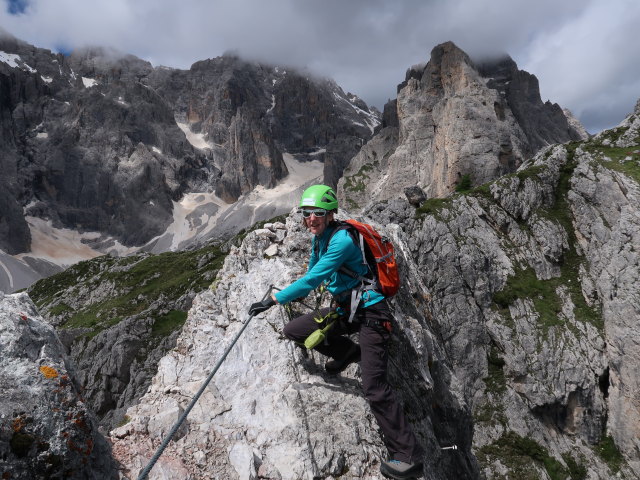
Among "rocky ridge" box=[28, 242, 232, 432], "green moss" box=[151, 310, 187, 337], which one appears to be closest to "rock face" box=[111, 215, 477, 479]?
"rocky ridge" box=[28, 242, 232, 432]

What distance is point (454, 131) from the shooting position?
71.6 metres

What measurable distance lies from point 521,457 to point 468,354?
32.4 ft

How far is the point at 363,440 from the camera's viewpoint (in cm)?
592

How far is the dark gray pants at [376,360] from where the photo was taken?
5.47m

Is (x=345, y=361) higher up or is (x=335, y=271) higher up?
(x=335, y=271)

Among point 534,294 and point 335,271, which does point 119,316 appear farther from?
point 335,271

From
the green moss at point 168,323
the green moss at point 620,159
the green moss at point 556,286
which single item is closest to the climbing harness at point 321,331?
the green moss at point 168,323

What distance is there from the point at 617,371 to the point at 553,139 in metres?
83.9

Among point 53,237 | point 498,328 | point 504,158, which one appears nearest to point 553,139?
point 504,158

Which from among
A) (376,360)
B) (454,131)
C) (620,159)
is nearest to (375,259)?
(376,360)

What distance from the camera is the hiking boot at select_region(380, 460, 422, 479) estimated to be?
17.1 ft

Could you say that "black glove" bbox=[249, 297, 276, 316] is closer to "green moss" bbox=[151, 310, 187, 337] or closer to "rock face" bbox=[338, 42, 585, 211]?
"green moss" bbox=[151, 310, 187, 337]

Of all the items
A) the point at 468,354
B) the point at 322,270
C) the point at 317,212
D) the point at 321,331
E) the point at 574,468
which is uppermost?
the point at 317,212

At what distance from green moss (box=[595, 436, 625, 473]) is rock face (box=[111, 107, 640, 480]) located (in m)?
0.10
